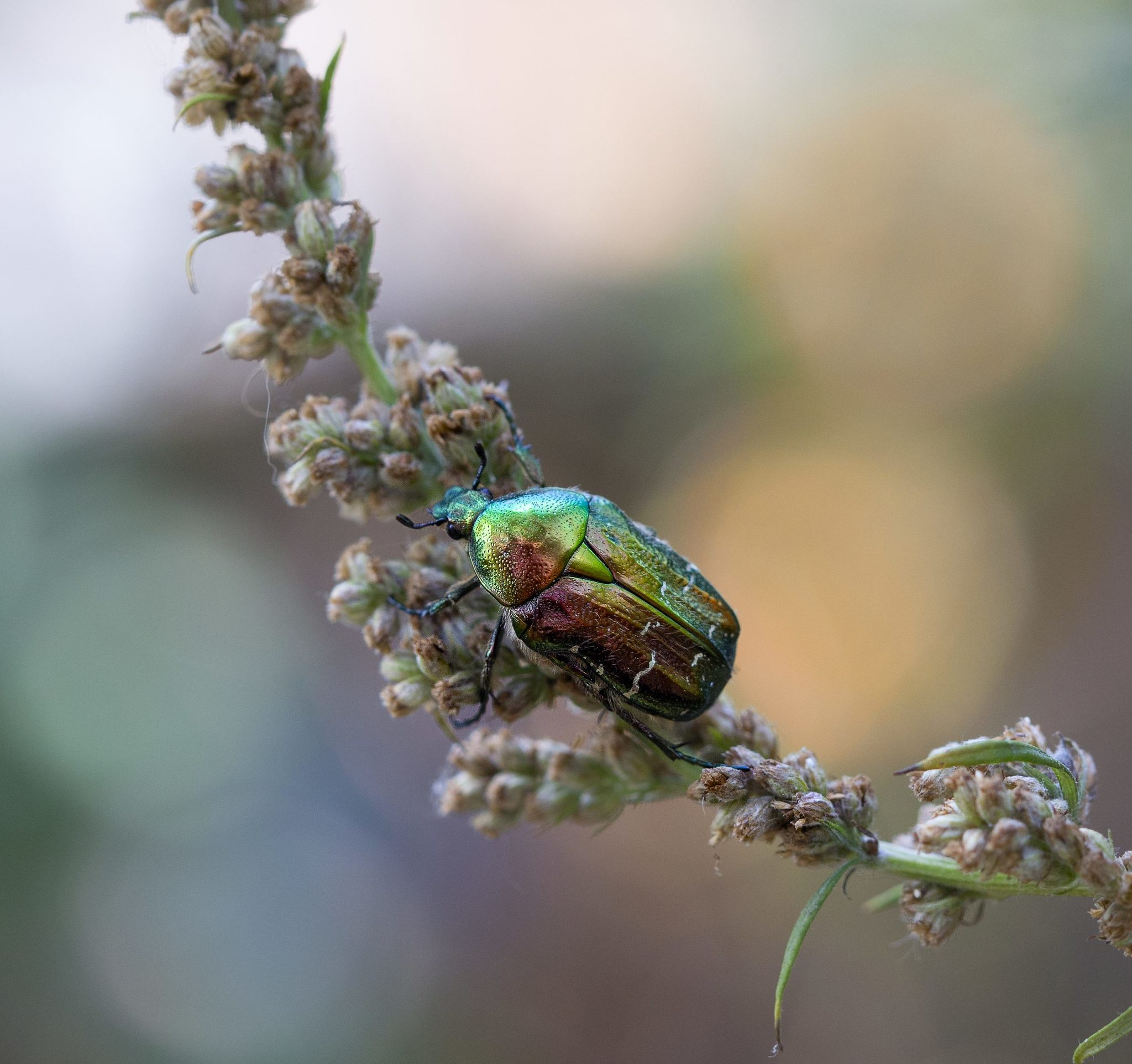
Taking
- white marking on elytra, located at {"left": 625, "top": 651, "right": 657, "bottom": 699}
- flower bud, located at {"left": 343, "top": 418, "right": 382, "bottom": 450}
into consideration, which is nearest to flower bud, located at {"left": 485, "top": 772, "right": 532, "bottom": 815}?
white marking on elytra, located at {"left": 625, "top": 651, "right": 657, "bottom": 699}

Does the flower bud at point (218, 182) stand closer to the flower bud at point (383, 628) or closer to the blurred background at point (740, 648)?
the flower bud at point (383, 628)

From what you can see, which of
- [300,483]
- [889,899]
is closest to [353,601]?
[300,483]

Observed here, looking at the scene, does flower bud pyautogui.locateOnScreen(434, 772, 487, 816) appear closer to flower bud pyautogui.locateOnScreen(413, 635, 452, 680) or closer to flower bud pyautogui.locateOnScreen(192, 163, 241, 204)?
flower bud pyautogui.locateOnScreen(413, 635, 452, 680)

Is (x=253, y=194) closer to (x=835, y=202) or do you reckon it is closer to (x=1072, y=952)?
(x=835, y=202)

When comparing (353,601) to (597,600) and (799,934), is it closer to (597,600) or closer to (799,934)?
(597,600)

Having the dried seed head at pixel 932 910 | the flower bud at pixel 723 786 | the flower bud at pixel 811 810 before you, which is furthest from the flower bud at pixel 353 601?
the dried seed head at pixel 932 910

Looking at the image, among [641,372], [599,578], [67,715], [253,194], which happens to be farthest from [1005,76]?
[67,715]
